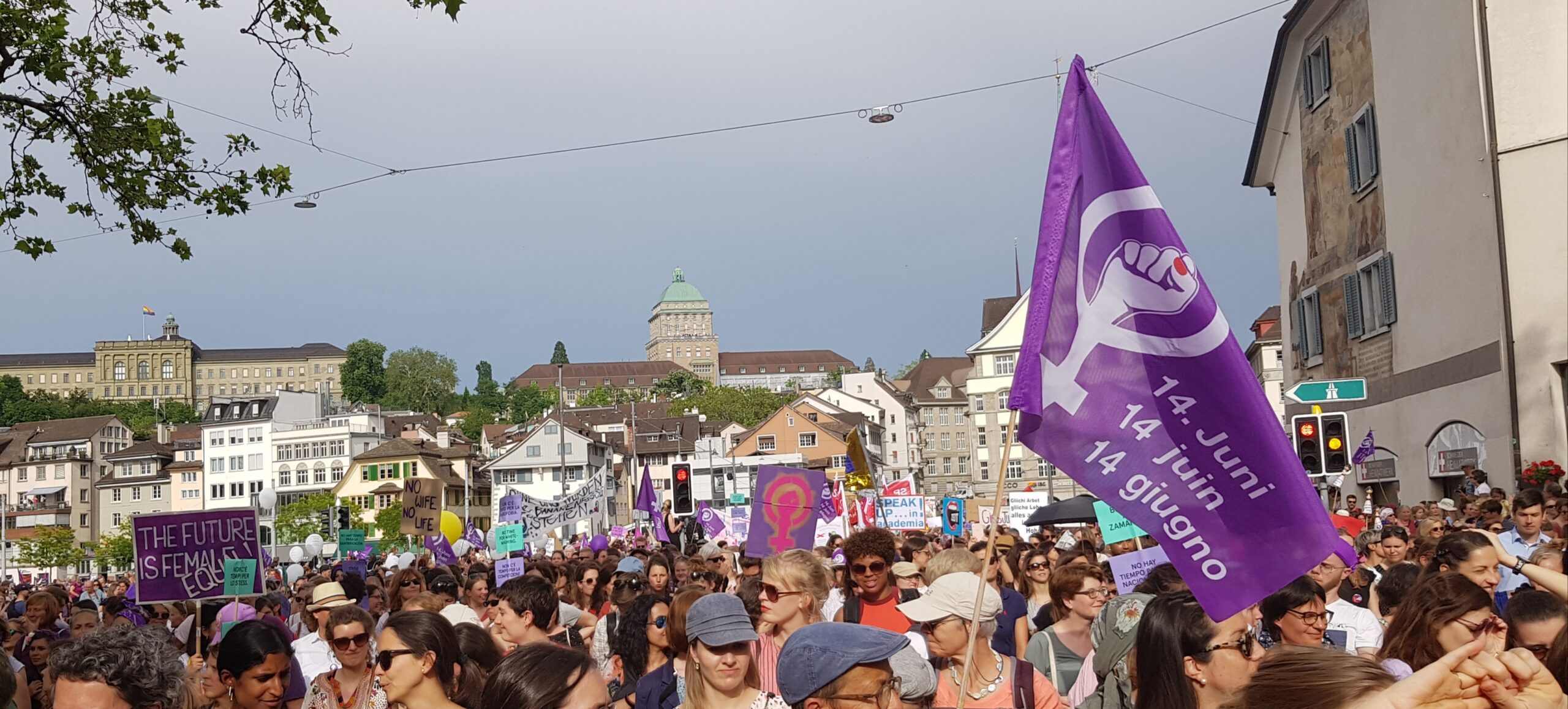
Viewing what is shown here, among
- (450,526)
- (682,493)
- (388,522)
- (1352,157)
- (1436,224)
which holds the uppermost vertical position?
(1352,157)

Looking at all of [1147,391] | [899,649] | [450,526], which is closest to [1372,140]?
[450,526]

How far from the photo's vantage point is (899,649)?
414cm

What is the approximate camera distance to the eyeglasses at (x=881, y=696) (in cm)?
407

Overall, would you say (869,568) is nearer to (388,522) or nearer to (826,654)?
(826,654)

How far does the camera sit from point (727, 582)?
13.3m

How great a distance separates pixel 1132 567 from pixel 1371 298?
22.6m

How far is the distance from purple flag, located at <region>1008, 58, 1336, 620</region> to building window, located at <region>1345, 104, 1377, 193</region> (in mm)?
24459

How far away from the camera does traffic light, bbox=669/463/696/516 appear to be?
23.3m

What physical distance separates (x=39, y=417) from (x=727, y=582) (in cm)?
18676

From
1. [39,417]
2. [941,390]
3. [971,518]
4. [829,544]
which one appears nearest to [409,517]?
[829,544]

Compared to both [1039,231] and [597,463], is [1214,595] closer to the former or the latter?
[1039,231]

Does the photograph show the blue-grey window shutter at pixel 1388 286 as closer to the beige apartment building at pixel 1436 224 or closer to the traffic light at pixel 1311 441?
the beige apartment building at pixel 1436 224

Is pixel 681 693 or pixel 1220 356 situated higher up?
pixel 1220 356

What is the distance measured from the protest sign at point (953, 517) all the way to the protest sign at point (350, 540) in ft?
36.1
